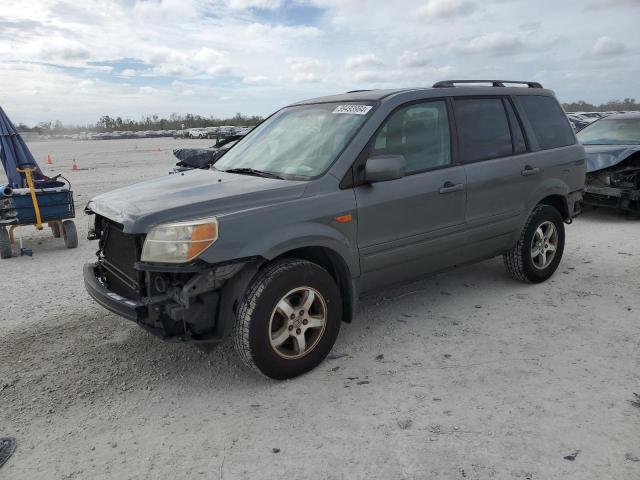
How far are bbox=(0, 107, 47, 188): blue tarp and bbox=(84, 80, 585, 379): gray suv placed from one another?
15.9ft

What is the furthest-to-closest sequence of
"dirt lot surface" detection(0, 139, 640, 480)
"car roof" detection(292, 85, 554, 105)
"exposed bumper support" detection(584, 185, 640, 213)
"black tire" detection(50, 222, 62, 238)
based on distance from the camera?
"exposed bumper support" detection(584, 185, 640, 213), "black tire" detection(50, 222, 62, 238), "car roof" detection(292, 85, 554, 105), "dirt lot surface" detection(0, 139, 640, 480)

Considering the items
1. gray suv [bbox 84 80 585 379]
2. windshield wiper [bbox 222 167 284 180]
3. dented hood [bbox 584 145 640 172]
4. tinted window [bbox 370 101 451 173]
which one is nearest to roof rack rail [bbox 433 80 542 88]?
gray suv [bbox 84 80 585 379]

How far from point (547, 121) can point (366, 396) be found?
358 centimetres

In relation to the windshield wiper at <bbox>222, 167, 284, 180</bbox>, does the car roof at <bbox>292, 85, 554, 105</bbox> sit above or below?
above

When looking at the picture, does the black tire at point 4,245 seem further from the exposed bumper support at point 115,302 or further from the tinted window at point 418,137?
the tinted window at point 418,137

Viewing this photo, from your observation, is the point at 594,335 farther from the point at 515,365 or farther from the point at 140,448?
the point at 140,448

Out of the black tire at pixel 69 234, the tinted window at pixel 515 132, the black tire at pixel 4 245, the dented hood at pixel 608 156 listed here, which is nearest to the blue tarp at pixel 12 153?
the black tire at pixel 69 234

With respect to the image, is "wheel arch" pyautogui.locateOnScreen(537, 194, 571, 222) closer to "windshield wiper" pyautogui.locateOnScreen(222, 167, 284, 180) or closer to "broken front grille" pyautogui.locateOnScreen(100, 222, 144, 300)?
"windshield wiper" pyautogui.locateOnScreen(222, 167, 284, 180)

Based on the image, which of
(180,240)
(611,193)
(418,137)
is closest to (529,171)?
(418,137)

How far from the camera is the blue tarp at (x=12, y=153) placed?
780cm

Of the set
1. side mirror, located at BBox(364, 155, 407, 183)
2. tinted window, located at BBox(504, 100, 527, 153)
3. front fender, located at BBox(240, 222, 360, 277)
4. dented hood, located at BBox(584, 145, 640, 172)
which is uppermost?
tinted window, located at BBox(504, 100, 527, 153)

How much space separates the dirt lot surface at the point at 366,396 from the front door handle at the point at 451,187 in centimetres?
111

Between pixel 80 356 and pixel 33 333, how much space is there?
744 mm

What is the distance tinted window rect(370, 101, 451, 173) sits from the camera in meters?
3.95
